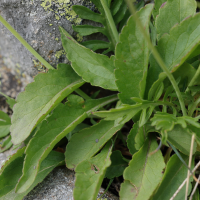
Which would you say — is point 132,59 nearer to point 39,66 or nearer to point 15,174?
point 39,66

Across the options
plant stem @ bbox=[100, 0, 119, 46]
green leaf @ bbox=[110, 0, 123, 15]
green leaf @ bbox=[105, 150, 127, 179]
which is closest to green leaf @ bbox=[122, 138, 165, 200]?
green leaf @ bbox=[105, 150, 127, 179]

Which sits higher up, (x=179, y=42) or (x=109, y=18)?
(x=109, y=18)

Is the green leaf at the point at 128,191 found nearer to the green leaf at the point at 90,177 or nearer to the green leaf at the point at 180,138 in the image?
the green leaf at the point at 90,177

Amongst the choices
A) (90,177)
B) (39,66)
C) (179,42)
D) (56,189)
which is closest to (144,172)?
(90,177)

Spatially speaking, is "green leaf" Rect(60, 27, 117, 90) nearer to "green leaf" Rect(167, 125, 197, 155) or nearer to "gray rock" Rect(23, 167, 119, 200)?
"green leaf" Rect(167, 125, 197, 155)

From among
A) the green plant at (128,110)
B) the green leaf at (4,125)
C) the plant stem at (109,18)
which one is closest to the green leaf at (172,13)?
the green plant at (128,110)

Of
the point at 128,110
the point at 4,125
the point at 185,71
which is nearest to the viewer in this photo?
the point at 128,110
